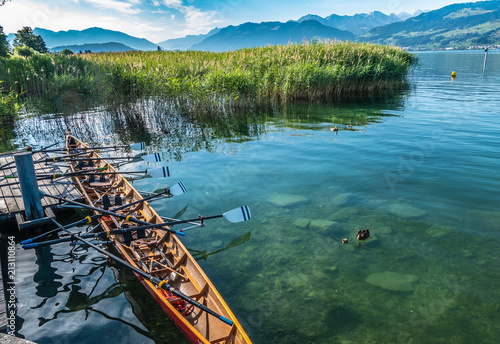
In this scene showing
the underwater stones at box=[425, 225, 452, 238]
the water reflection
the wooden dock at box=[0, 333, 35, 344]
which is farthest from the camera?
the water reflection

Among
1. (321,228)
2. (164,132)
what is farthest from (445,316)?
(164,132)

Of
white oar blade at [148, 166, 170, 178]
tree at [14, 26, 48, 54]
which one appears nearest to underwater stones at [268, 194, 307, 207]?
white oar blade at [148, 166, 170, 178]

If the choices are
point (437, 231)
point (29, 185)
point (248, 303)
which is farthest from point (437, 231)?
point (29, 185)

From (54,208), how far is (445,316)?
8494 millimetres

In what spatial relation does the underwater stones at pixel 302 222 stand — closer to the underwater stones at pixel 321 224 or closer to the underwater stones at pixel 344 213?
the underwater stones at pixel 321 224

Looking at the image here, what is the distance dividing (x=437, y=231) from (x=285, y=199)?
141 inches

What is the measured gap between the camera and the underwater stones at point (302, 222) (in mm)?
7130

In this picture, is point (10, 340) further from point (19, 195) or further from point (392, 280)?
point (19, 195)

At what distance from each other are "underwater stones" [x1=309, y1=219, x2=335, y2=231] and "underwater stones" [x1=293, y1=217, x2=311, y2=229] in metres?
0.10

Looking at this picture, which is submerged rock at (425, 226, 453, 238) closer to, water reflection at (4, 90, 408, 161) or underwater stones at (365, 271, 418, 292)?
underwater stones at (365, 271, 418, 292)

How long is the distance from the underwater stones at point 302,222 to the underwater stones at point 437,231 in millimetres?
2529

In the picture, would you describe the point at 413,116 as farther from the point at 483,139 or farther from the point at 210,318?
the point at 210,318

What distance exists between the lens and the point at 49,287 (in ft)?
18.1

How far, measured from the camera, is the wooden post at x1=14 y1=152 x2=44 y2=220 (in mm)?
6412
